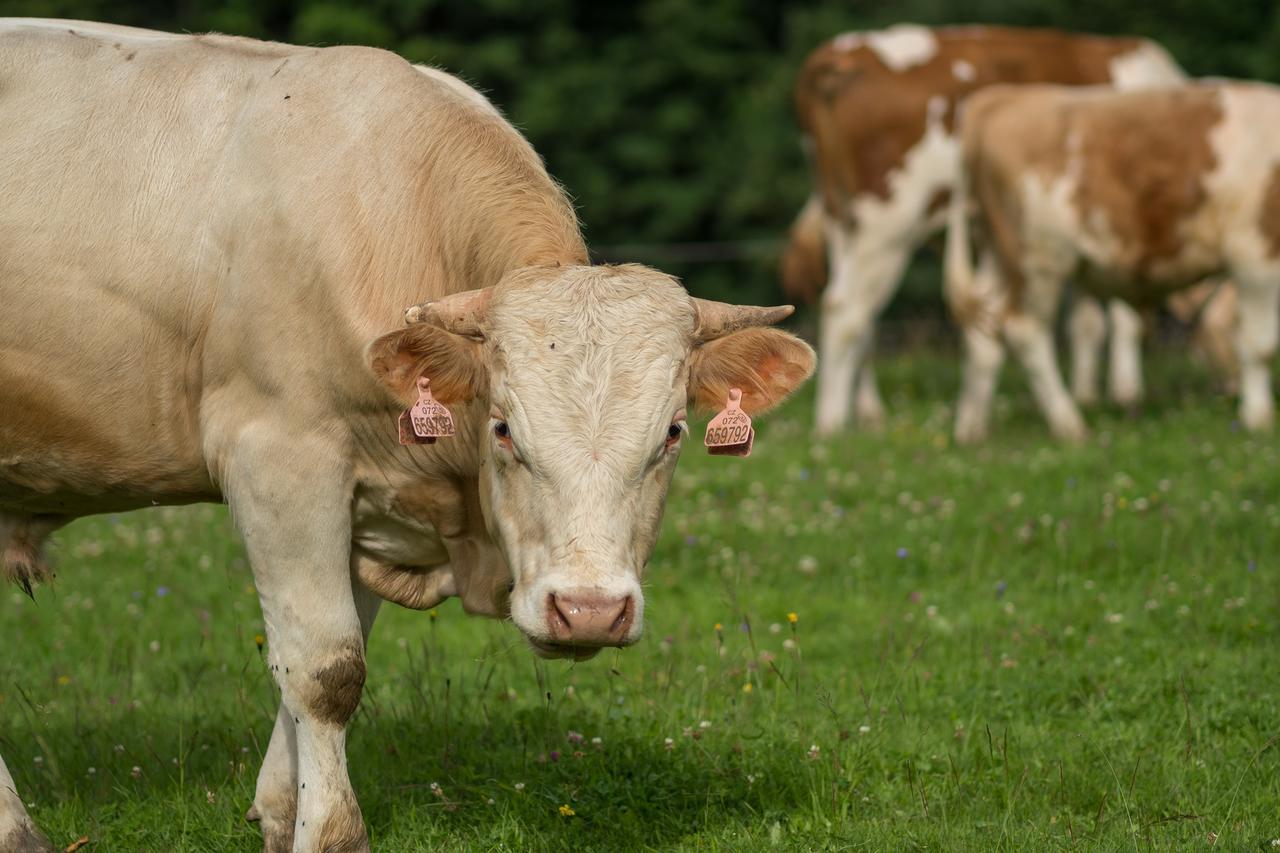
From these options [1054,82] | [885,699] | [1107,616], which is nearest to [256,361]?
[885,699]

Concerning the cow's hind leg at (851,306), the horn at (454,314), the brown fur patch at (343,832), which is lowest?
the cow's hind leg at (851,306)

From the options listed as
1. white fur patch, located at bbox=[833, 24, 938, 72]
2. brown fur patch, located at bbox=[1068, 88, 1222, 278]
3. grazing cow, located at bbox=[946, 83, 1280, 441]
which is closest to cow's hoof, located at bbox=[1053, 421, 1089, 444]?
grazing cow, located at bbox=[946, 83, 1280, 441]

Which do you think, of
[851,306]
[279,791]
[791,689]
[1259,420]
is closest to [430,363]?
[279,791]

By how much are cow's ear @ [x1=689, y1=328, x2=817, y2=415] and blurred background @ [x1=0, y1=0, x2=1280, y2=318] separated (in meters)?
25.2

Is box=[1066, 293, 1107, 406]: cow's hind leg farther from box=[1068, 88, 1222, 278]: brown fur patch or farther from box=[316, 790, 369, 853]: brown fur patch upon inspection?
box=[316, 790, 369, 853]: brown fur patch

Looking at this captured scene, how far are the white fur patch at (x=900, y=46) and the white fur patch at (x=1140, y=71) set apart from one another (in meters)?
1.74

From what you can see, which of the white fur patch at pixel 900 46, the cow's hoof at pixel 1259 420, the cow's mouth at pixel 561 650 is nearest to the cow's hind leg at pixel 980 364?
the cow's hoof at pixel 1259 420

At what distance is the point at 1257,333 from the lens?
11.5 meters

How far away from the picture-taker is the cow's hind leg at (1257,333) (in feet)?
37.0

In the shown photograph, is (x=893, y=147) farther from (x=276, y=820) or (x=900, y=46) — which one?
(x=276, y=820)

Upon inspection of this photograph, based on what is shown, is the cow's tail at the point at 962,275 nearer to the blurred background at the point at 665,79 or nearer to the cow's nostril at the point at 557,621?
the cow's nostril at the point at 557,621

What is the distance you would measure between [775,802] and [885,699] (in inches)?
40.4

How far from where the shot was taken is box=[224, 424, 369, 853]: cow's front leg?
14.9 ft

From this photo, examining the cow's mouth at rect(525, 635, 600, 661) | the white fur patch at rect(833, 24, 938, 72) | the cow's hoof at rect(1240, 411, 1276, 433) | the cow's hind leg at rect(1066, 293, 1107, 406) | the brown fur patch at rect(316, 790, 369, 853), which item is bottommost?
the cow's hind leg at rect(1066, 293, 1107, 406)
